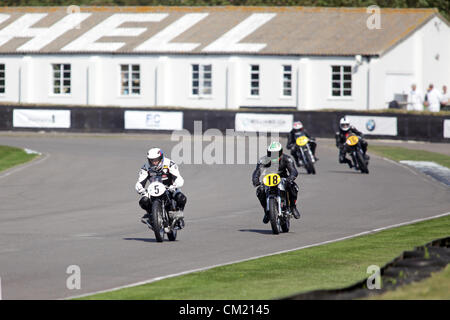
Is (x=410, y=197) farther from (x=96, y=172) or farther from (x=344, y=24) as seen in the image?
(x=344, y=24)

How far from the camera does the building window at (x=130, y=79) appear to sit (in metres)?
56.9

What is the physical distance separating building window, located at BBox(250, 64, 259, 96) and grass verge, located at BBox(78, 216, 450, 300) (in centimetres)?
3881

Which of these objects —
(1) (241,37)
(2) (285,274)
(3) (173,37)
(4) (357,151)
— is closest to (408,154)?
(4) (357,151)

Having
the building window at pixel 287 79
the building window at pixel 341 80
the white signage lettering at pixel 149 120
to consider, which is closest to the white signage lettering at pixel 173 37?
the building window at pixel 287 79

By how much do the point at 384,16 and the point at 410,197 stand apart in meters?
33.7

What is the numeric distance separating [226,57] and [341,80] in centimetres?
624

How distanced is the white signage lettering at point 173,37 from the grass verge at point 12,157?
19.5m

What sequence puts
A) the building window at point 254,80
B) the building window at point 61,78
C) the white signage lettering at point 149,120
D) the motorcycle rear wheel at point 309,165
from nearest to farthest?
the motorcycle rear wheel at point 309,165
the white signage lettering at point 149,120
the building window at point 254,80
the building window at point 61,78

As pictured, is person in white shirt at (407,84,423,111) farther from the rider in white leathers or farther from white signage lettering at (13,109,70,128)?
the rider in white leathers

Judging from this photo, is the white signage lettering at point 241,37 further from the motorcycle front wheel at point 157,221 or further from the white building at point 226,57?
the motorcycle front wheel at point 157,221

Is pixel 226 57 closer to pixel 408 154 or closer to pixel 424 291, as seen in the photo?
pixel 408 154

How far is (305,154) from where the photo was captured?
2881 centimetres

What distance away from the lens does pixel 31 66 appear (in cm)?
5838

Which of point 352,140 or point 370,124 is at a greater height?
point 370,124
